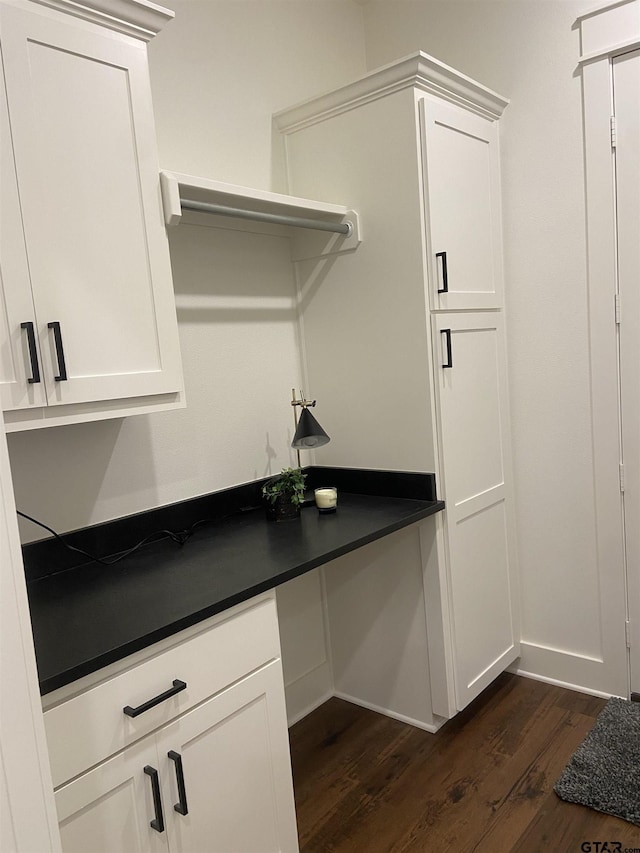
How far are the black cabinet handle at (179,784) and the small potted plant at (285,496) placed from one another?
2.89ft

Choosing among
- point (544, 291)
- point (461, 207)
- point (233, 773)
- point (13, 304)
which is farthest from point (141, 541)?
point (544, 291)

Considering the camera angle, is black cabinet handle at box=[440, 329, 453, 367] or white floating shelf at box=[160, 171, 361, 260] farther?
black cabinet handle at box=[440, 329, 453, 367]

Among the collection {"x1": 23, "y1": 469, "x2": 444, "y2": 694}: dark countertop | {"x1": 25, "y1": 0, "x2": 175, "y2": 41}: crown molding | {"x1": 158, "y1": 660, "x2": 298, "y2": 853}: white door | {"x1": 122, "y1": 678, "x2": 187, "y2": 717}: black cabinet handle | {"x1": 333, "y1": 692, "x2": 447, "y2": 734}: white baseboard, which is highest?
{"x1": 25, "y1": 0, "x2": 175, "y2": 41}: crown molding

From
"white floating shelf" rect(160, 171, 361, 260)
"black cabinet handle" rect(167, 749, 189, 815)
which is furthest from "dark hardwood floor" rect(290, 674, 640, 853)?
"white floating shelf" rect(160, 171, 361, 260)

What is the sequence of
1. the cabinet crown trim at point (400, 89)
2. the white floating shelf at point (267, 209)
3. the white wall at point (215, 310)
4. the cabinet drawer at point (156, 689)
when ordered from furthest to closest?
the cabinet crown trim at point (400, 89), the white wall at point (215, 310), the white floating shelf at point (267, 209), the cabinet drawer at point (156, 689)

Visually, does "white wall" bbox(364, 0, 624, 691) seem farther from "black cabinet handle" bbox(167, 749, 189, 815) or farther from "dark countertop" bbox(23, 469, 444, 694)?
"black cabinet handle" bbox(167, 749, 189, 815)

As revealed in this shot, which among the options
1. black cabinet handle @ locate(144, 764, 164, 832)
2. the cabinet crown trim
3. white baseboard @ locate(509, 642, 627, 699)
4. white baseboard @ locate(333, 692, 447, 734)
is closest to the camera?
black cabinet handle @ locate(144, 764, 164, 832)

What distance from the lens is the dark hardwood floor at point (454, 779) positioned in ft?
6.12

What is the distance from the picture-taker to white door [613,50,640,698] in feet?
7.29

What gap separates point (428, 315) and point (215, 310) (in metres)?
0.70

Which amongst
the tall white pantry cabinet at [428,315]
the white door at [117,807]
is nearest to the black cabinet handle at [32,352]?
the white door at [117,807]

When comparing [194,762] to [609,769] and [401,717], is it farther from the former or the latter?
[609,769]

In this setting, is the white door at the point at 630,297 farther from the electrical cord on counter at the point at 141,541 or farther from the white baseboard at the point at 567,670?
the electrical cord on counter at the point at 141,541

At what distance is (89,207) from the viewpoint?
1.48 metres
